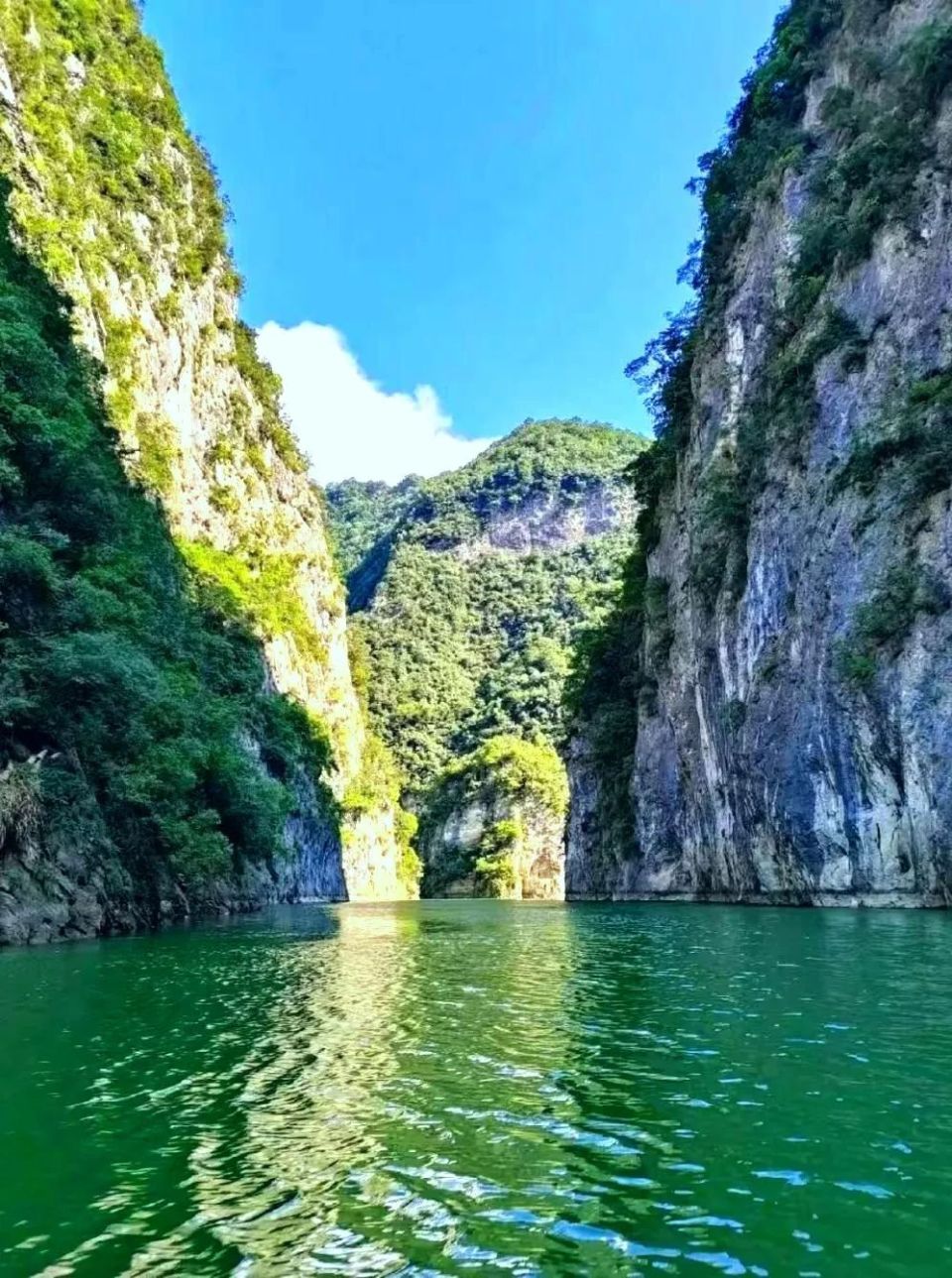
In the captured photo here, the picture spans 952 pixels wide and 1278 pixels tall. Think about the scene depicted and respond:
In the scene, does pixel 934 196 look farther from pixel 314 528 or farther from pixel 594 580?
pixel 594 580

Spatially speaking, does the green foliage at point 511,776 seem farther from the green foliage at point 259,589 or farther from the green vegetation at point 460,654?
the green foliage at point 259,589

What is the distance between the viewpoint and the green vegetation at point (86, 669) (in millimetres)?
23188

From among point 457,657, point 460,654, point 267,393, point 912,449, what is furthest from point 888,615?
point 460,654

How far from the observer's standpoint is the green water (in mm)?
5297

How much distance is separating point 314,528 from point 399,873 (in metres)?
44.4

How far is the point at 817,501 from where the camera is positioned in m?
32.5

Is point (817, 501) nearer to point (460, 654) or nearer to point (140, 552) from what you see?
point (140, 552)

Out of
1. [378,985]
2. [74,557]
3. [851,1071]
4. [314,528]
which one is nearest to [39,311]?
[74,557]

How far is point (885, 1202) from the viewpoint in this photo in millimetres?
5738

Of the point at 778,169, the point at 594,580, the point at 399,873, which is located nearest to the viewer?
the point at 778,169

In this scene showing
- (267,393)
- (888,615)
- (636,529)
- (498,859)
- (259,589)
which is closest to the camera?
(888,615)

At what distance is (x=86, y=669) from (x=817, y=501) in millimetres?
22565

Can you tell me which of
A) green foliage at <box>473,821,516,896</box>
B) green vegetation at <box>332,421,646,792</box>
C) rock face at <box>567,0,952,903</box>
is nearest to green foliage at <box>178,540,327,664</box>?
rock face at <box>567,0,952,903</box>

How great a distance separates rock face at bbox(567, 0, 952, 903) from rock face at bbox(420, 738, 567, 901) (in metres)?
67.8
